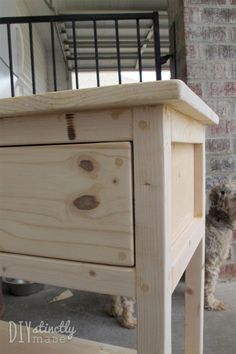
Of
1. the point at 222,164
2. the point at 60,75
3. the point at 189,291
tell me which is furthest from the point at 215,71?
the point at 60,75

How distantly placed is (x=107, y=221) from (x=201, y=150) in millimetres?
551

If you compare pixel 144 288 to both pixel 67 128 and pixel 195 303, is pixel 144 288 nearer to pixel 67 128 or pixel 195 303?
pixel 67 128

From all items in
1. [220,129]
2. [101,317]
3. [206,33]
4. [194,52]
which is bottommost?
[101,317]

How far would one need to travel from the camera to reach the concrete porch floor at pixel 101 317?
4.80 ft

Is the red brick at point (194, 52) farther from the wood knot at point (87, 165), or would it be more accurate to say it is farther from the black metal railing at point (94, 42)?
the wood knot at point (87, 165)

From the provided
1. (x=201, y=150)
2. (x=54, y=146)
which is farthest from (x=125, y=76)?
(x=54, y=146)

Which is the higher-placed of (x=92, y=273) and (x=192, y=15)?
(x=192, y=15)

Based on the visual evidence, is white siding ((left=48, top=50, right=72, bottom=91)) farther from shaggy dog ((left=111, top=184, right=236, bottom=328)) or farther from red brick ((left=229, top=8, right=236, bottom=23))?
shaggy dog ((left=111, top=184, right=236, bottom=328))

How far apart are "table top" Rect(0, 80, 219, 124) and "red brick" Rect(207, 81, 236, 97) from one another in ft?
4.53

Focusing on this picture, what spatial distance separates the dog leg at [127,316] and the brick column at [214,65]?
80 cm

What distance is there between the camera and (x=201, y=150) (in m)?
0.99

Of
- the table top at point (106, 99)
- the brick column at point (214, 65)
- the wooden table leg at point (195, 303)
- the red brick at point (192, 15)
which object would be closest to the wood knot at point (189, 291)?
the wooden table leg at point (195, 303)

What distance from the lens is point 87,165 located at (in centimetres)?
54

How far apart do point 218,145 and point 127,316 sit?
1048 millimetres
